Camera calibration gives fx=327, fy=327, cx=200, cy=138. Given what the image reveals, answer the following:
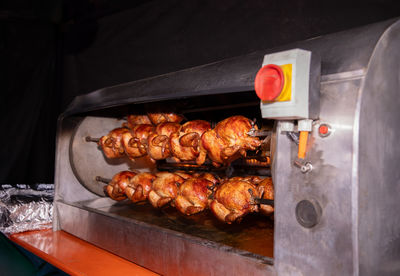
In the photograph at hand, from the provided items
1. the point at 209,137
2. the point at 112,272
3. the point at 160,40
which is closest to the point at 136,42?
the point at 160,40

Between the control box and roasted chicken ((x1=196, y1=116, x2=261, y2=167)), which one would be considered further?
roasted chicken ((x1=196, y1=116, x2=261, y2=167))

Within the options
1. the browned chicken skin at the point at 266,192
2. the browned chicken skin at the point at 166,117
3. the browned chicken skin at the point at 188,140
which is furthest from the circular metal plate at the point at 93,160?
the browned chicken skin at the point at 266,192

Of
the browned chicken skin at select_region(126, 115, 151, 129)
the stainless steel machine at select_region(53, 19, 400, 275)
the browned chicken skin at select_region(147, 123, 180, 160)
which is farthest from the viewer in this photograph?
the browned chicken skin at select_region(126, 115, 151, 129)

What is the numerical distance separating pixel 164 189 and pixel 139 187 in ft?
0.73

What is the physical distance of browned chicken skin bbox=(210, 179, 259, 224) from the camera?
1.30 metres

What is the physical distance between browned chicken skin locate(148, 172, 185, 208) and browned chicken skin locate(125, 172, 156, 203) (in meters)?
0.10

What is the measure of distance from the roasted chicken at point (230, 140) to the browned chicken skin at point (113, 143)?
730mm

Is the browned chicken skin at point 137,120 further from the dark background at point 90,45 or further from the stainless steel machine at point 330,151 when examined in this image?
the stainless steel machine at point 330,151

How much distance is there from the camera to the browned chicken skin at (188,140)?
1461 mm

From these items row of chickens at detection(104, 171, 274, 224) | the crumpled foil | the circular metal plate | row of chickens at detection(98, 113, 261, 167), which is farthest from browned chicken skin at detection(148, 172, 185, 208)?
the crumpled foil

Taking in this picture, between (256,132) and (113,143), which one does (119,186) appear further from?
(256,132)

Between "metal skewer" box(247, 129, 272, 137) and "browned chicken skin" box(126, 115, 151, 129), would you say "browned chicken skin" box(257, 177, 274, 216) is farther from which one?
"browned chicken skin" box(126, 115, 151, 129)

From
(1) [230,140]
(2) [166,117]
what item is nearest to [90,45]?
(2) [166,117]

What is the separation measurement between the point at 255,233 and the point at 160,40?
1741mm
